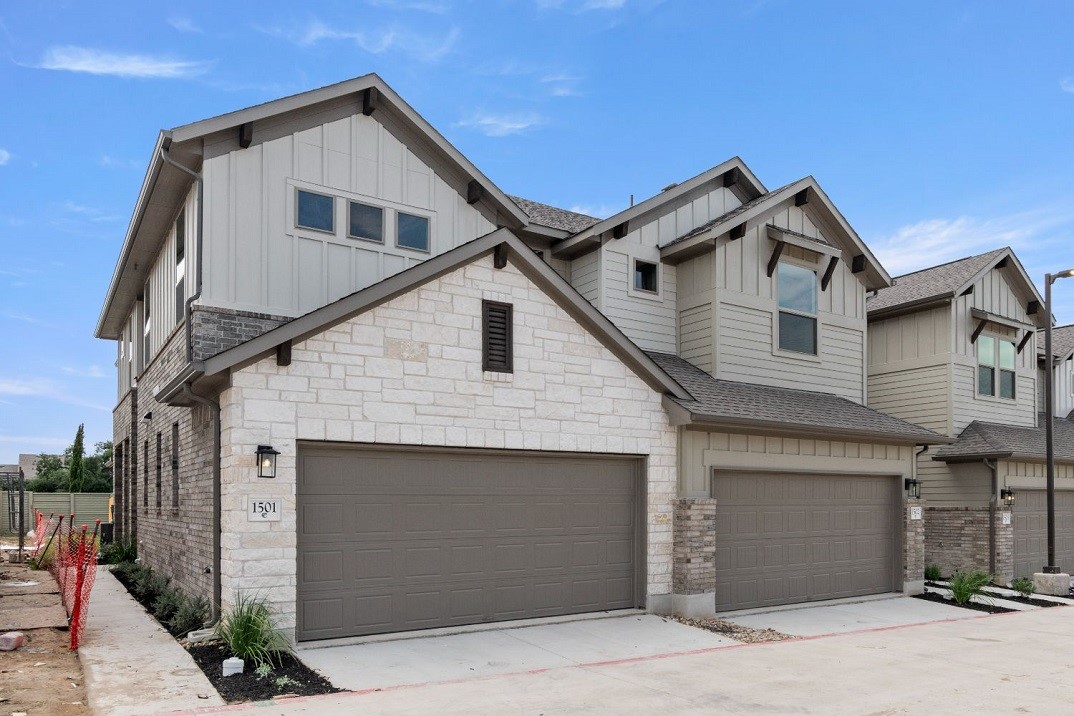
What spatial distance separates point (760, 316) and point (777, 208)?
7.41 ft

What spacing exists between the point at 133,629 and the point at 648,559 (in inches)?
280

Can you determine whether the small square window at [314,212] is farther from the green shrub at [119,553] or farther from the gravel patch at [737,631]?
the green shrub at [119,553]

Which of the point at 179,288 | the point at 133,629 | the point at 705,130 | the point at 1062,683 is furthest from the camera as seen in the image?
the point at 705,130

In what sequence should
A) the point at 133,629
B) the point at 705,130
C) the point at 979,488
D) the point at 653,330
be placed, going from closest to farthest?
the point at 133,629 < the point at 653,330 < the point at 979,488 < the point at 705,130

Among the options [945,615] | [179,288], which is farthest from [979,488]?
[179,288]

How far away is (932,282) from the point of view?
69.5ft

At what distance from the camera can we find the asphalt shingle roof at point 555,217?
17234mm

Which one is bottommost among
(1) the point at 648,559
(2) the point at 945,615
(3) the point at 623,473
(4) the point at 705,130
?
(2) the point at 945,615

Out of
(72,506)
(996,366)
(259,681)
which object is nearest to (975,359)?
(996,366)

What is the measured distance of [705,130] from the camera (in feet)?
93.3

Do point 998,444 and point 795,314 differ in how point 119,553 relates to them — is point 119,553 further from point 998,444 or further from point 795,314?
point 998,444

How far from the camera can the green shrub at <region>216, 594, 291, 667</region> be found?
9.22 metres

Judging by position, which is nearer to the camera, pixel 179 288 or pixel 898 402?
pixel 179 288

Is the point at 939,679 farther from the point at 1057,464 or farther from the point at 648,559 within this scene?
the point at 1057,464
